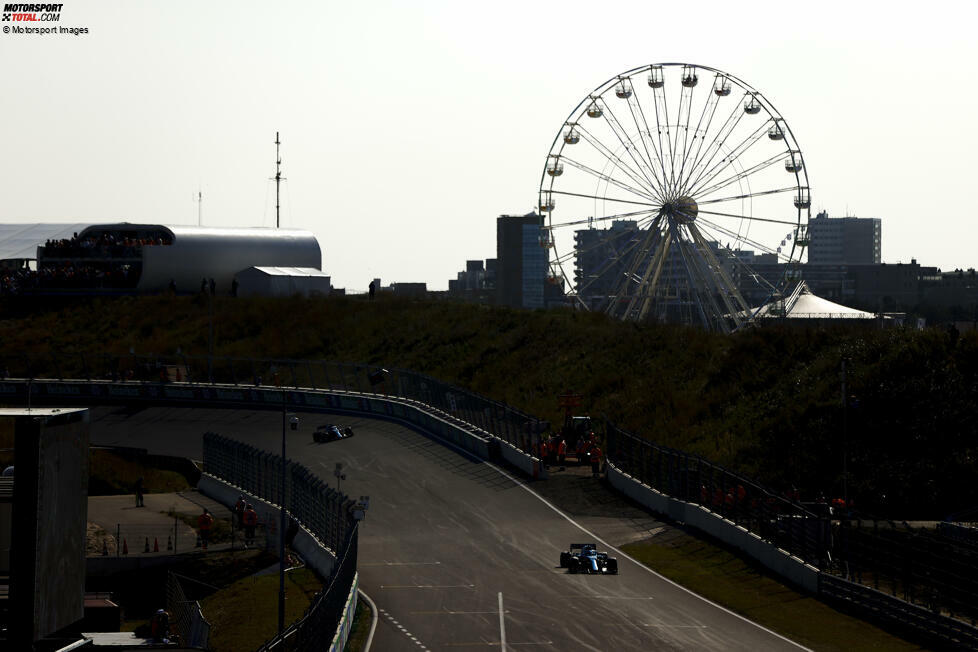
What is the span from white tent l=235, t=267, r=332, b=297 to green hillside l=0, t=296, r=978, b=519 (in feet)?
20.3

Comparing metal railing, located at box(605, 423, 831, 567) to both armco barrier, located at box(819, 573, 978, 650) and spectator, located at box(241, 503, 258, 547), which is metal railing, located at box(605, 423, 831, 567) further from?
spectator, located at box(241, 503, 258, 547)

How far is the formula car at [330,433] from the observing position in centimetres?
6750

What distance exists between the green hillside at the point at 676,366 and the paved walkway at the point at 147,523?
21.8m

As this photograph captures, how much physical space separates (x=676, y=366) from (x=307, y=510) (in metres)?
34.7

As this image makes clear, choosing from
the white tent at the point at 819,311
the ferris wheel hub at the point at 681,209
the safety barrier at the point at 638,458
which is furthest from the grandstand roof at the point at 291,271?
the ferris wheel hub at the point at 681,209

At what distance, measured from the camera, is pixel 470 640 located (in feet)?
107

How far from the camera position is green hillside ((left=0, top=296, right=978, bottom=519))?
55.3 meters

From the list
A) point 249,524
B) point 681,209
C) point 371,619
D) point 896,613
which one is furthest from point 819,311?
point 371,619

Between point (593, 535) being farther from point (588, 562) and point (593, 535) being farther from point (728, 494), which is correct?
point (588, 562)

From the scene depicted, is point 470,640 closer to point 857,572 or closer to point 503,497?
point 857,572

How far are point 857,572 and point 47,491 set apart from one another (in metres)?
27.9

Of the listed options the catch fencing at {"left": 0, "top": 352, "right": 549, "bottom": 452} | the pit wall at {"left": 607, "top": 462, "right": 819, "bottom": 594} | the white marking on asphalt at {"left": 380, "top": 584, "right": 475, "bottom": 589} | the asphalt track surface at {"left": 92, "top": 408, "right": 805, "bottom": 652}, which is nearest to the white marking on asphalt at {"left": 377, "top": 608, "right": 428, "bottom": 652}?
the asphalt track surface at {"left": 92, "top": 408, "right": 805, "bottom": 652}

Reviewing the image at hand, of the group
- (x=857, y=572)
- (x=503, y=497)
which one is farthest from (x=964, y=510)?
(x=503, y=497)

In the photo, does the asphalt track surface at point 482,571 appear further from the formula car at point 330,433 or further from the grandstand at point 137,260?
the grandstand at point 137,260
